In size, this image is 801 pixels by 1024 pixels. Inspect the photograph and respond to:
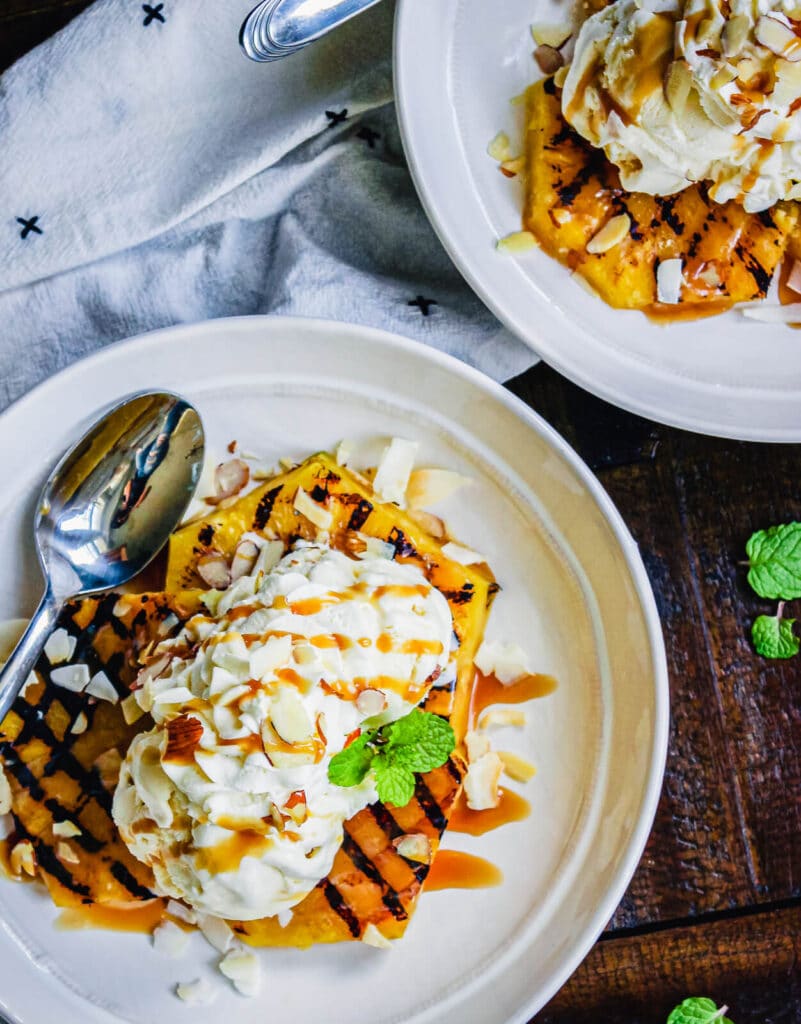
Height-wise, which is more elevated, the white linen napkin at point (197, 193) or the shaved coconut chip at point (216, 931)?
the white linen napkin at point (197, 193)

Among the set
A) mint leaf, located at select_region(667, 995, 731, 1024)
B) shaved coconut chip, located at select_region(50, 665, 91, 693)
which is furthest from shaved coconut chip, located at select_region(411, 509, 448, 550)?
mint leaf, located at select_region(667, 995, 731, 1024)

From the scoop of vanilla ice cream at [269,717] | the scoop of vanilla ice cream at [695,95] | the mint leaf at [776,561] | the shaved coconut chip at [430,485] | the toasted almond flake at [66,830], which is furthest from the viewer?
the mint leaf at [776,561]

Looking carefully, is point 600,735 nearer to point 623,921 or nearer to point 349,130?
point 623,921

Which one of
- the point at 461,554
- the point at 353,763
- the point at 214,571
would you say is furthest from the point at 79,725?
the point at 461,554

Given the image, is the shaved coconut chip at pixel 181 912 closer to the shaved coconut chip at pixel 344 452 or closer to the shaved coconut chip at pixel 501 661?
the shaved coconut chip at pixel 501 661

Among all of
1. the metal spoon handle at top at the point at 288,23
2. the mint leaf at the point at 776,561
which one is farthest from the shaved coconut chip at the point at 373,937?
the metal spoon handle at top at the point at 288,23

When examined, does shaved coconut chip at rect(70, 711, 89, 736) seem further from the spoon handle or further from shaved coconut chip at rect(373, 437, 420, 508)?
shaved coconut chip at rect(373, 437, 420, 508)
